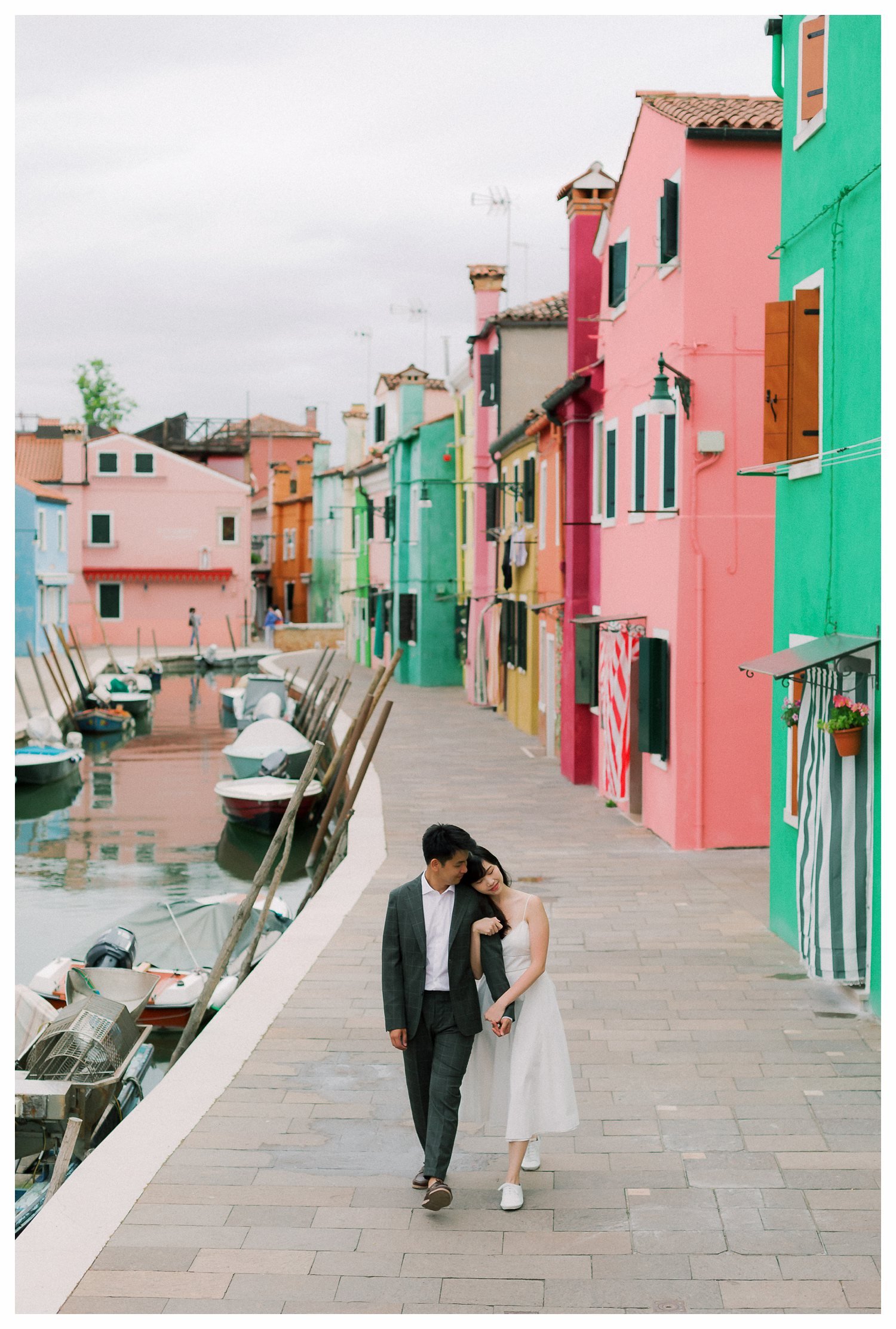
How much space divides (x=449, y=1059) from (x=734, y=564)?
9325 millimetres

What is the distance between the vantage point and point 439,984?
221 inches

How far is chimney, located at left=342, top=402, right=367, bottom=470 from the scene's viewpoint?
53.7 metres

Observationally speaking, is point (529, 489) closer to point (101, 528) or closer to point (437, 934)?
point (437, 934)

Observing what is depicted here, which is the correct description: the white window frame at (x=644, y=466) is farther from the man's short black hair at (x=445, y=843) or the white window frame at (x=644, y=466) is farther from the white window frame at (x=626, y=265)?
the man's short black hair at (x=445, y=843)

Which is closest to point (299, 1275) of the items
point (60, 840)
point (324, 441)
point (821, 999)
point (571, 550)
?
point (821, 999)

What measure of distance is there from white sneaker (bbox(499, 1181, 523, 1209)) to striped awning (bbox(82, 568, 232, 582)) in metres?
54.4

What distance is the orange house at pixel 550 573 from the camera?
861 inches

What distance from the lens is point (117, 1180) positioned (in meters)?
5.95

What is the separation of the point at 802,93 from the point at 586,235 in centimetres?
1011

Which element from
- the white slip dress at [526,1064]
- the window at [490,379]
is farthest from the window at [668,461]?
the window at [490,379]

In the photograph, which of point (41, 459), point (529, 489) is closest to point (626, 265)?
point (529, 489)

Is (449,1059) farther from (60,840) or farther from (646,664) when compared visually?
(60,840)

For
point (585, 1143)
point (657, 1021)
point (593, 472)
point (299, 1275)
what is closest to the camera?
point (299, 1275)

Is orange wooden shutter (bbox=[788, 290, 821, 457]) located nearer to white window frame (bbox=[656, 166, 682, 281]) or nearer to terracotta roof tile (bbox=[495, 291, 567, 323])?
white window frame (bbox=[656, 166, 682, 281])
